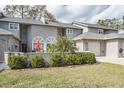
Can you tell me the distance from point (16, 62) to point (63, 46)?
15.8 ft

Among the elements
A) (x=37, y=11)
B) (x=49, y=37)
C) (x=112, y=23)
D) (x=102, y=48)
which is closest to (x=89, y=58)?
(x=102, y=48)

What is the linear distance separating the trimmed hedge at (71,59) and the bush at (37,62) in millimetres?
879

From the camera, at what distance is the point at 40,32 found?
29766mm

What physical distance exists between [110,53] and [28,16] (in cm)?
2398

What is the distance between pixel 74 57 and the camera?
15.8 m

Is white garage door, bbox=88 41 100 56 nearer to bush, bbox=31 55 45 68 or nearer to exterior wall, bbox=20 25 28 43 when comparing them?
exterior wall, bbox=20 25 28 43

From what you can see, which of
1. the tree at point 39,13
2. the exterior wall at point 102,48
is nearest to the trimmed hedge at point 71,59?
the exterior wall at point 102,48

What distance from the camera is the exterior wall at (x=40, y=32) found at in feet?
95.3

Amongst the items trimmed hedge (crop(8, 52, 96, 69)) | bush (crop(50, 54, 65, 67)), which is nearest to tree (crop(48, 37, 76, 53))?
trimmed hedge (crop(8, 52, 96, 69))

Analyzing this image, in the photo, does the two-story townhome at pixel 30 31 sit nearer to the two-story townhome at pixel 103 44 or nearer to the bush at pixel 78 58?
the two-story townhome at pixel 103 44

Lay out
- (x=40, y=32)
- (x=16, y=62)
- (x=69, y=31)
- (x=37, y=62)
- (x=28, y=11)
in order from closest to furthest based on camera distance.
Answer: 1. (x=16, y=62)
2. (x=37, y=62)
3. (x=40, y=32)
4. (x=69, y=31)
5. (x=28, y=11)

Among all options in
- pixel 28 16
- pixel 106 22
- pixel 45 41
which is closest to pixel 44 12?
pixel 28 16

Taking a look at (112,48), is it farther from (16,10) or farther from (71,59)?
(16,10)
